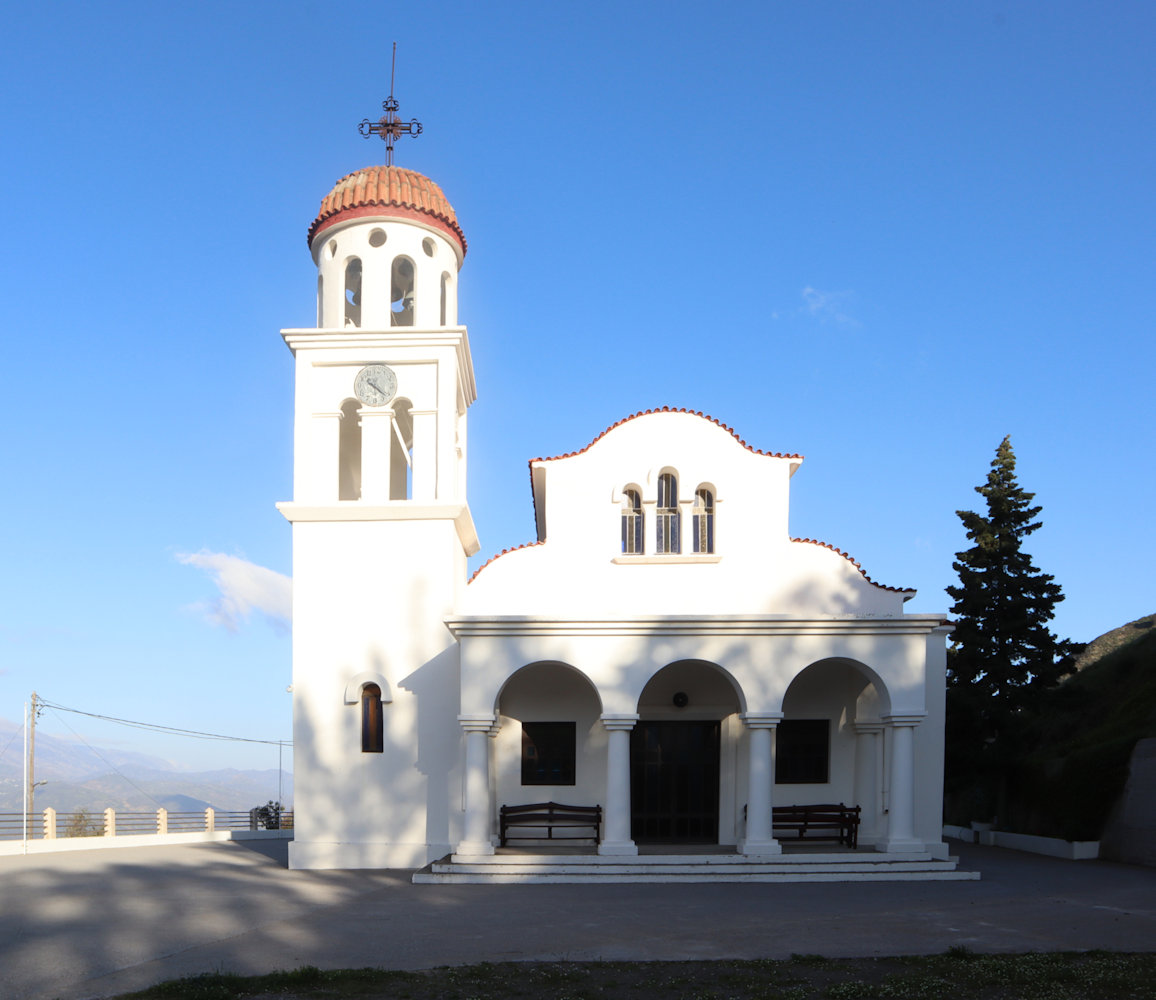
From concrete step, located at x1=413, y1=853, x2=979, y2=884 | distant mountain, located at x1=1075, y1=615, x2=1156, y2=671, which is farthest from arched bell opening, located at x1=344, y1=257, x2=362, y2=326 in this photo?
distant mountain, located at x1=1075, y1=615, x2=1156, y2=671

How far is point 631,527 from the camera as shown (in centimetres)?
1994

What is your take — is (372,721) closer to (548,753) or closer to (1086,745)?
(548,753)

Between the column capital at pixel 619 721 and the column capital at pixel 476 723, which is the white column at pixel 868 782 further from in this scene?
the column capital at pixel 476 723

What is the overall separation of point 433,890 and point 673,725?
6.05m

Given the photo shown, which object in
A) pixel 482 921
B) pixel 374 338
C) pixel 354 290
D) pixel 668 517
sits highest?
pixel 354 290

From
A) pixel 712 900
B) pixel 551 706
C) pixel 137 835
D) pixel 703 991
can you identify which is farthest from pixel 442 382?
pixel 137 835

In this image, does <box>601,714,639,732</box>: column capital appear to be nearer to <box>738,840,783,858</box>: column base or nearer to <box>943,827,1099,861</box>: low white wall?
<box>738,840,783,858</box>: column base

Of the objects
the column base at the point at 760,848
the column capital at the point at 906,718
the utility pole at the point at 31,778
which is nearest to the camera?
the column base at the point at 760,848

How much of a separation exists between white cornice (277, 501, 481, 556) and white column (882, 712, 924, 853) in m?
8.88

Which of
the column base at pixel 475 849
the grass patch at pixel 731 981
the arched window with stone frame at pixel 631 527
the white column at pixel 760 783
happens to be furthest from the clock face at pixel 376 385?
the grass patch at pixel 731 981

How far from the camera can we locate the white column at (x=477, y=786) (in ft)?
55.5

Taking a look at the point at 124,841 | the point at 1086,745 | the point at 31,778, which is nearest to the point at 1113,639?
the point at 1086,745

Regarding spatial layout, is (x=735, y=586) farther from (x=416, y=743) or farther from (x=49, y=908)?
(x=49, y=908)

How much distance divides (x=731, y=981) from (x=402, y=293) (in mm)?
16316
